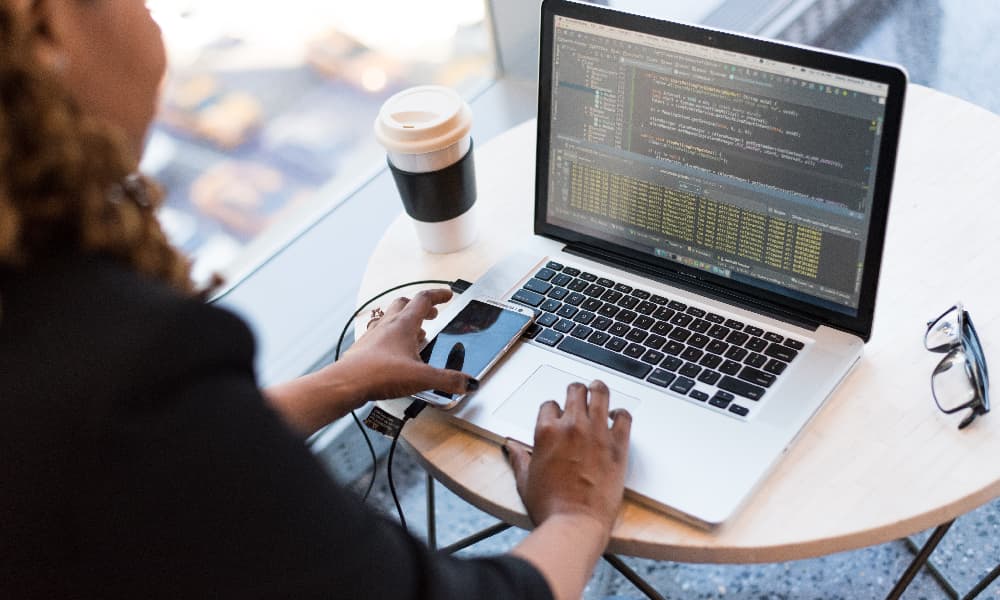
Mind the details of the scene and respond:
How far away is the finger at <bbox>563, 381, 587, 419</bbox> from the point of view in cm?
93

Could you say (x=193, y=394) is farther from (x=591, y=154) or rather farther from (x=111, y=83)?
(x=591, y=154)

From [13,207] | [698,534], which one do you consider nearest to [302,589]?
[13,207]

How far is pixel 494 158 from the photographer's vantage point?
4.63 ft

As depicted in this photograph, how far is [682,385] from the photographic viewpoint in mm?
987

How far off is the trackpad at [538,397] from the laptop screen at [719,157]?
200 mm

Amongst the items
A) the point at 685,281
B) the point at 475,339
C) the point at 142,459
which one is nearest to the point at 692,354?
the point at 685,281

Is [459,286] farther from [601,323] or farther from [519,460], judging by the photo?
[519,460]

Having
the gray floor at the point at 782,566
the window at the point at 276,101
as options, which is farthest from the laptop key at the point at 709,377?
the window at the point at 276,101

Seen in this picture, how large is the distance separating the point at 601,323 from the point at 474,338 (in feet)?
0.46

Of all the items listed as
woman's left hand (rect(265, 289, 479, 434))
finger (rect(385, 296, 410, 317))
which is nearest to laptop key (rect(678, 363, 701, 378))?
woman's left hand (rect(265, 289, 479, 434))

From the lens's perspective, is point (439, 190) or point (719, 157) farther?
point (439, 190)

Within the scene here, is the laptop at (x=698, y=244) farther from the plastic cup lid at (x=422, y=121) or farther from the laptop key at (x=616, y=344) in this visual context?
the plastic cup lid at (x=422, y=121)

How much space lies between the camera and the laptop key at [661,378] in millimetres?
996

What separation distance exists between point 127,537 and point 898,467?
669mm
